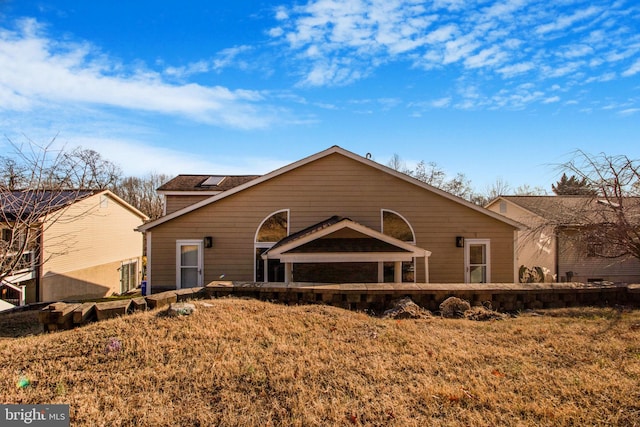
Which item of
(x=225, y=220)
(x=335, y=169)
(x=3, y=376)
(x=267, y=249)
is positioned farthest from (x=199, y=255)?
(x=3, y=376)

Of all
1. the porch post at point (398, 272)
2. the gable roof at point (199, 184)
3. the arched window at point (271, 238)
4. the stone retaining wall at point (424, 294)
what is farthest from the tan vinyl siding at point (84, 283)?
the porch post at point (398, 272)

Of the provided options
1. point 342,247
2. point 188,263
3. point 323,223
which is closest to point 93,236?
point 188,263

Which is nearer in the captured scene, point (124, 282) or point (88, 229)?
point (88, 229)

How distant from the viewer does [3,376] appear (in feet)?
14.0

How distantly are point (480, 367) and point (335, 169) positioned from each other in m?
8.69

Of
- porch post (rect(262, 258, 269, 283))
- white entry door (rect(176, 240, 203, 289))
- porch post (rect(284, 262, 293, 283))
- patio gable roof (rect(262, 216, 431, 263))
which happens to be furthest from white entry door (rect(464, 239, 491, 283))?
white entry door (rect(176, 240, 203, 289))

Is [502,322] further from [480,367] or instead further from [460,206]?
[460,206]

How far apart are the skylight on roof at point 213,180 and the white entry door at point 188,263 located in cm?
716

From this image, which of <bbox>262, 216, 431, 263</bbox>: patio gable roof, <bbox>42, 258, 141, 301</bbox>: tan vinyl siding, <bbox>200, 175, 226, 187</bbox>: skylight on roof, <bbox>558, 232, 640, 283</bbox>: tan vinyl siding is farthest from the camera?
<bbox>200, 175, 226, 187</bbox>: skylight on roof

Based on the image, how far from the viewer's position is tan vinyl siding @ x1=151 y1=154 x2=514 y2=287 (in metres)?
12.0

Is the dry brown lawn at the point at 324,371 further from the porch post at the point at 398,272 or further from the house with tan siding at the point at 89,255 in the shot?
the house with tan siding at the point at 89,255

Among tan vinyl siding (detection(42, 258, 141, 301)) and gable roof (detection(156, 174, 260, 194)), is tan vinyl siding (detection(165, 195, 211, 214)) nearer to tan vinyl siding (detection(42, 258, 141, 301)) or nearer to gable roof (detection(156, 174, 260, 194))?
gable roof (detection(156, 174, 260, 194))

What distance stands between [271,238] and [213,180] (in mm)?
8879

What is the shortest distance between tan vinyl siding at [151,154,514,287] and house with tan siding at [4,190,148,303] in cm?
595
